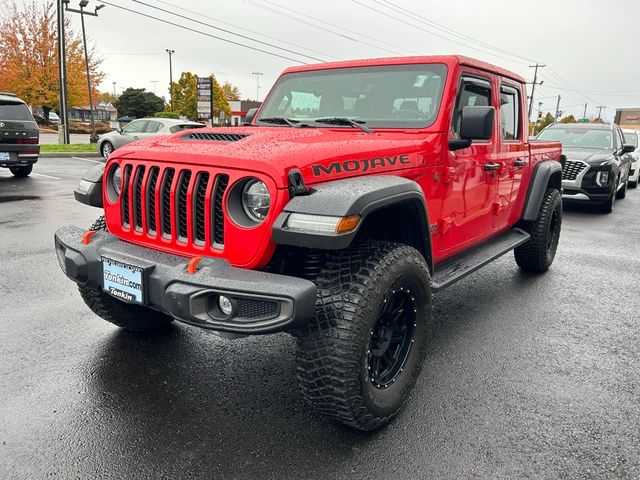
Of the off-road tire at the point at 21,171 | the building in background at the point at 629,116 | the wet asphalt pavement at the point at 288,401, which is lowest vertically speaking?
the wet asphalt pavement at the point at 288,401

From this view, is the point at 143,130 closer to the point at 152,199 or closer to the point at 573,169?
the point at 573,169

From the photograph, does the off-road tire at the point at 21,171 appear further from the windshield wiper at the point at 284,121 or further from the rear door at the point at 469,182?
the rear door at the point at 469,182

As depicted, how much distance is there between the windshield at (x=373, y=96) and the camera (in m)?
3.43

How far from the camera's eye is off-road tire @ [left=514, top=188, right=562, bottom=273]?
205 inches

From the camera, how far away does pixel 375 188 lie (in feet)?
8.01

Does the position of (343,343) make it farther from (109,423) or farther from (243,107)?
(243,107)

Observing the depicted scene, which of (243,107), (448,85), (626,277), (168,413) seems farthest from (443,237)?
(243,107)

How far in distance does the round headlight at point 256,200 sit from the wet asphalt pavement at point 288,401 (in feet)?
3.63

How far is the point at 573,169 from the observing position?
9.90 metres

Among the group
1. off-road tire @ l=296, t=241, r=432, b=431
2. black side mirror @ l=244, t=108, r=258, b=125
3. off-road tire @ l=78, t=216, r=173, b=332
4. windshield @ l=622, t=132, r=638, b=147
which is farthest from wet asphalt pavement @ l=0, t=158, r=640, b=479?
windshield @ l=622, t=132, r=638, b=147

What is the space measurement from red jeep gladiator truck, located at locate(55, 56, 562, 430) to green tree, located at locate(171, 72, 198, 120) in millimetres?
57682

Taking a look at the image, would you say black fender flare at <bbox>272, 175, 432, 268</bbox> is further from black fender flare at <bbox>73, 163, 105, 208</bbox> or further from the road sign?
the road sign

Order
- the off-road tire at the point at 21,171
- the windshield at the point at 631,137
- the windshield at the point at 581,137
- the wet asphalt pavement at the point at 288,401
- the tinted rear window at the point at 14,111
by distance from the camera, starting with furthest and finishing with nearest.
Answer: the windshield at the point at 631,137 → the off-road tire at the point at 21,171 → the windshield at the point at 581,137 → the tinted rear window at the point at 14,111 → the wet asphalt pavement at the point at 288,401

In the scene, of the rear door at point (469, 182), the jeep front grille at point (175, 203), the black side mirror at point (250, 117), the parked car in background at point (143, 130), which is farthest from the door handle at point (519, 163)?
the parked car in background at point (143, 130)
